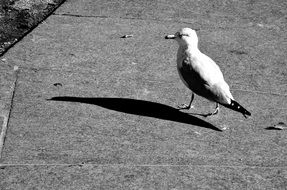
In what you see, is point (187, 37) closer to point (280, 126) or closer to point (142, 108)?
point (142, 108)

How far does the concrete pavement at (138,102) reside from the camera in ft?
16.1

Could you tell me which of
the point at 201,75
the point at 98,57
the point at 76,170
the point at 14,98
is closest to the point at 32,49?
the point at 98,57

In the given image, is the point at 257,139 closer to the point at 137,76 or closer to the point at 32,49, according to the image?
the point at 137,76

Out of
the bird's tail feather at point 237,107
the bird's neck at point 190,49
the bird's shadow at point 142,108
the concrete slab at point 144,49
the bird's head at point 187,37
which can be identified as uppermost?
the bird's head at point 187,37

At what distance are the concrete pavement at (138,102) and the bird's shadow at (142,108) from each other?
0.4 inches

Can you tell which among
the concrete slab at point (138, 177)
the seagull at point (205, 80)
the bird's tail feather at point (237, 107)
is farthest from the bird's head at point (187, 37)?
Result: the concrete slab at point (138, 177)

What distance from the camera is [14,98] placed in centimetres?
601

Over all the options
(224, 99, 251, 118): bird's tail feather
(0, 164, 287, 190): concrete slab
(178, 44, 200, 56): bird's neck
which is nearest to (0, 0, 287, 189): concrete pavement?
(0, 164, 287, 190): concrete slab

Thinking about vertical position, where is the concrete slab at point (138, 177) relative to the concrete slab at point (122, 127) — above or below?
above

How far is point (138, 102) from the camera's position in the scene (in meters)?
6.19

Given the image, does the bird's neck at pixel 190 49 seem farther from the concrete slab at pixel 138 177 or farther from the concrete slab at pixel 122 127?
the concrete slab at pixel 138 177

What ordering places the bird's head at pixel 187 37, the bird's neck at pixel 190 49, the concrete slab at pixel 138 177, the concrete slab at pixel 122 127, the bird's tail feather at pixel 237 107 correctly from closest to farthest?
the concrete slab at pixel 138 177 → the concrete slab at pixel 122 127 → the bird's tail feather at pixel 237 107 → the bird's neck at pixel 190 49 → the bird's head at pixel 187 37

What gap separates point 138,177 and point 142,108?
136 centimetres

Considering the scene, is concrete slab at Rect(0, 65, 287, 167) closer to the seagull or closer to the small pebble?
the small pebble
